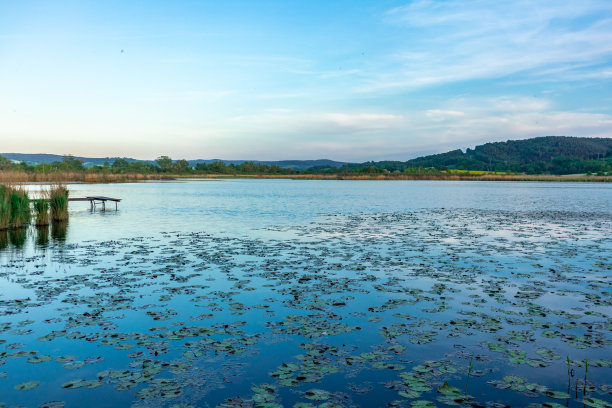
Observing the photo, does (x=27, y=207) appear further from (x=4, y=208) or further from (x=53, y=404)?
(x=53, y=404)

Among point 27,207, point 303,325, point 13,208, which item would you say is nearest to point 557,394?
point 303,325

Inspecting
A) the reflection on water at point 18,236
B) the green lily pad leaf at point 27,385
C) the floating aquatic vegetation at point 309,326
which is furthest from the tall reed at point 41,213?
the green lily pad leaf at point 27,385

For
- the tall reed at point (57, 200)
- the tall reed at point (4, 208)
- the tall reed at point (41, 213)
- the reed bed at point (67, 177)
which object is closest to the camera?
the tall reed at point (4, 208)

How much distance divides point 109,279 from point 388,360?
7411 mm

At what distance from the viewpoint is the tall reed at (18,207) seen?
19.6 meters

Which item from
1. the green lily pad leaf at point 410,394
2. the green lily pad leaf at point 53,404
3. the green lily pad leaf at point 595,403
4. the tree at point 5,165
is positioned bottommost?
the green lily pad leaf at point 53,404

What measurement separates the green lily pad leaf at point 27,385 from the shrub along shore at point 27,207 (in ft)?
55.5

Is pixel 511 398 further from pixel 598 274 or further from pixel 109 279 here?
pixel 109 279

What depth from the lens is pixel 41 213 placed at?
20.4 metres

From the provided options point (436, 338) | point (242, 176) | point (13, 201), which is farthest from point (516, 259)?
point (242, 176)

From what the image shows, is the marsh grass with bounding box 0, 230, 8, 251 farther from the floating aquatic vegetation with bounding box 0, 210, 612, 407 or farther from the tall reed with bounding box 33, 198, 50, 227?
the floating aquatic vegetation with bounding box 0, 210, 612, 407

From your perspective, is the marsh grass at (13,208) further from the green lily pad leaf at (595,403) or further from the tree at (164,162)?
the tree at (164,162)

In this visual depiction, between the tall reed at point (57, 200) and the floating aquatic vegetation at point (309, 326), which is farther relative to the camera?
the tall reed at point (57, 200)

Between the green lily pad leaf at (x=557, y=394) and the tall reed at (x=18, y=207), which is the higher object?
the tall reed at (x=18, y=207)
